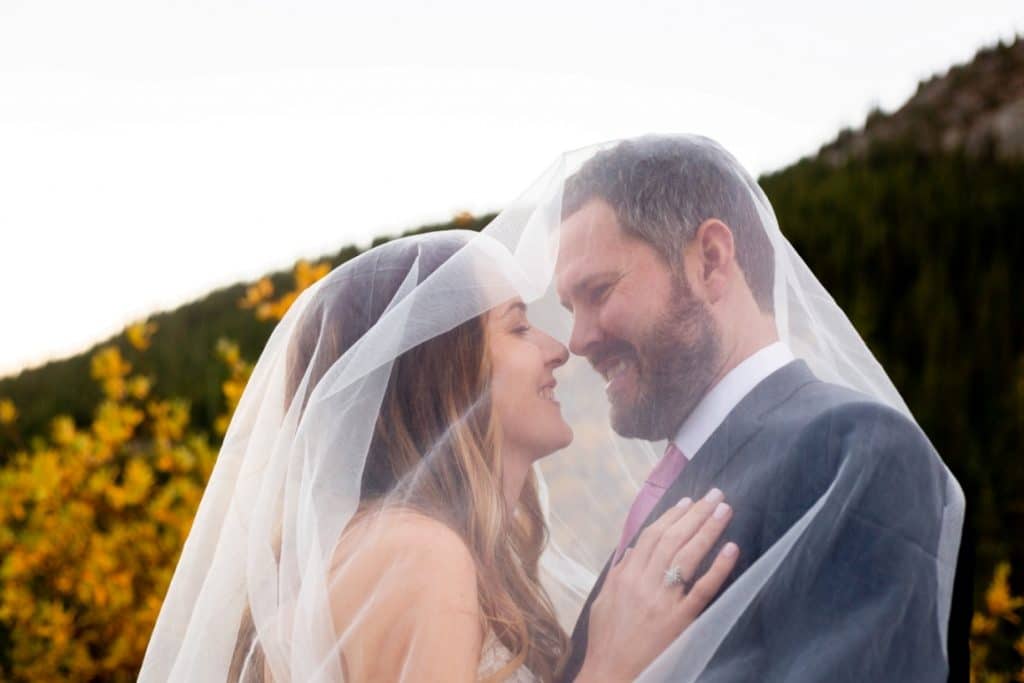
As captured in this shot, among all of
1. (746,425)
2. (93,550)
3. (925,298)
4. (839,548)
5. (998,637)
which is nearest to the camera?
(839,548)

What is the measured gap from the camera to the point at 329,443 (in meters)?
2.01

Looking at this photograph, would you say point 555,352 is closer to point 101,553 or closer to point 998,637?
point 101,553

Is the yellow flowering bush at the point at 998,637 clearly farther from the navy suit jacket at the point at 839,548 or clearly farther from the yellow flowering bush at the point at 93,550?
the yellow flowering bush at the point at 93,550

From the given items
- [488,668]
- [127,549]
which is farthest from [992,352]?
[488,668]

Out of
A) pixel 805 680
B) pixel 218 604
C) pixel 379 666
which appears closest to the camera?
pixel 805 680

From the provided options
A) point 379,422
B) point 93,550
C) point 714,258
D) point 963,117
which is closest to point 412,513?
point 379,422

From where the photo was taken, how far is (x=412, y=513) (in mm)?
1878

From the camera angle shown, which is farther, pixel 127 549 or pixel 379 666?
pixel 127 549

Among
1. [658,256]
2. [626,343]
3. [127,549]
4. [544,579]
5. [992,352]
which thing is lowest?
[992,352]

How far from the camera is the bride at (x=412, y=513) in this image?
1.73 metres

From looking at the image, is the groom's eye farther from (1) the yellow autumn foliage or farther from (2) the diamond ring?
(1) the yellow autumn foliage

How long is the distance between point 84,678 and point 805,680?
154 inches

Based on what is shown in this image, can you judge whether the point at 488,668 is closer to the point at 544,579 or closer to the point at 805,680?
the point at 544,579

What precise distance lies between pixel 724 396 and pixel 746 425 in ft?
0.28
